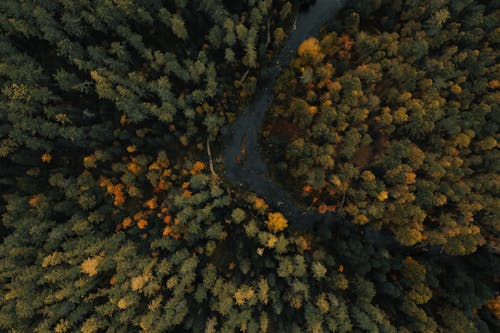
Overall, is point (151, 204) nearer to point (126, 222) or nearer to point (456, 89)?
point (126, 222)

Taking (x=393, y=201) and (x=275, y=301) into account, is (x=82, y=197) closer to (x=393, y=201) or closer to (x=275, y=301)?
(x=275, y=301)

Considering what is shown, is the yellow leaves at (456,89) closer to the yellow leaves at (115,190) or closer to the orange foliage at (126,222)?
the yellow leaves at (115,190)

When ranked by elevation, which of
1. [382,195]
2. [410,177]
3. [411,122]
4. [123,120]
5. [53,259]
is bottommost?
[53,259]

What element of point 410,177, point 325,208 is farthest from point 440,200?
point 325,208

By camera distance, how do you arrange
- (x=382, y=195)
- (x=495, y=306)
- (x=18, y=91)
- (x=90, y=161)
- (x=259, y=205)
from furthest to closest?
(x=259, y=205)
(x=90, y=161)
(x=495, y=306)
(x=382, y=195)
(x=18, y=91)

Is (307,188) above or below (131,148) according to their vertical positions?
Answer: below

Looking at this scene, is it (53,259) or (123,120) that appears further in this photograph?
(123,120)

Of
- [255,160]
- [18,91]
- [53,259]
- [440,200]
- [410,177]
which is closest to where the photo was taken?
[53,259]

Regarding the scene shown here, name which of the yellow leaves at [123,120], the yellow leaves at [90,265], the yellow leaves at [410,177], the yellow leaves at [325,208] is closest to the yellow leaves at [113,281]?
the yellow leaves at [90,265]
